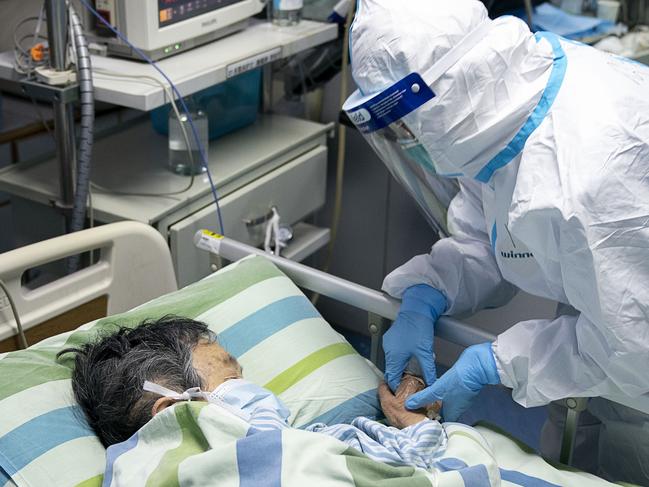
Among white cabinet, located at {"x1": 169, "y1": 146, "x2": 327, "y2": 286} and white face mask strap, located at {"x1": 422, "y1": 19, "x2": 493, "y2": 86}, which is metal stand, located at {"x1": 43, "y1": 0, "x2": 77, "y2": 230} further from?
white face mask strap, located at {"x1": 422, "y1": 19, "x2": 493, "y2": 86}

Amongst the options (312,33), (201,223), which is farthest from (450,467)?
(312,33)

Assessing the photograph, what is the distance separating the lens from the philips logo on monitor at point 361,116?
4.87ft

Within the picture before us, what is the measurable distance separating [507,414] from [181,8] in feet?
5.28

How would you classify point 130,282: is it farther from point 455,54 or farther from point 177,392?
point 455,54

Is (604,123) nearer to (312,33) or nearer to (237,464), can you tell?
(237,464)

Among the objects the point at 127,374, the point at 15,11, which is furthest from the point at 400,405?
the point at 15,11

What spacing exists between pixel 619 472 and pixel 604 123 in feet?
2.38

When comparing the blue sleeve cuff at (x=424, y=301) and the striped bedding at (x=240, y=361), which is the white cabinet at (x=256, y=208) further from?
the blue sleeve cuff at (x=424, y=301)

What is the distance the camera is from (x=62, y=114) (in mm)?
2088

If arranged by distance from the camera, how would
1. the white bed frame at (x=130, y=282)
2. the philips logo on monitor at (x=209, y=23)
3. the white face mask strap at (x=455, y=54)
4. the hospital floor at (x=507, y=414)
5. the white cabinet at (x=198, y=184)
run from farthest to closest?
the hospital floor at (x=507, y=414) < the philips logo on monitor at (x=209, y=23) < the white cabinet at (x=198, y=184) < the white bed frame at (x=130, y=282) < the white face mask strap at (x=455, y=54)

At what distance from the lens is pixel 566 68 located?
59.9 inches

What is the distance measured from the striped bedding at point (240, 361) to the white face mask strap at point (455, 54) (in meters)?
0.63

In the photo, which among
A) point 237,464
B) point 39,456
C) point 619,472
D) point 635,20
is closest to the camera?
point 237,464

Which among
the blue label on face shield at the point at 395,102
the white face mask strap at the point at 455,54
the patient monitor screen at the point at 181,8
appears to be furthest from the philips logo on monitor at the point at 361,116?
the patient monitor screen at the point at 181,8
